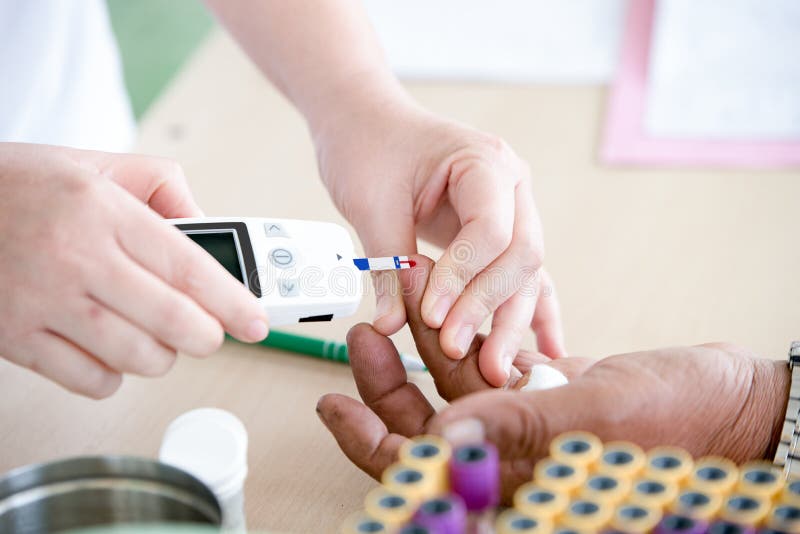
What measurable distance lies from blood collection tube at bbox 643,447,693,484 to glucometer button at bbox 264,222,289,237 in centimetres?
35

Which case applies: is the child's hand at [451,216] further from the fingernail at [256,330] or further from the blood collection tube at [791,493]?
the blood collection tube at [791,493]

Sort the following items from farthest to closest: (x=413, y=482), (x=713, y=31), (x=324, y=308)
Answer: (x=713, y=31) < (x=324, y=308) < (x=413, y=482)

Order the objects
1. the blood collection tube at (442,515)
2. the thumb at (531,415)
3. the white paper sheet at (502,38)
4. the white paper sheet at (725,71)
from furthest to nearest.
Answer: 1. the white paper sheet at (502,38)
2. the white paper sheet at (725,71)
3. the thumb at (531,415)
4. the blood collection tube at (442,515)

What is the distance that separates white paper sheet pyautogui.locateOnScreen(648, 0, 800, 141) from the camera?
1083 mm

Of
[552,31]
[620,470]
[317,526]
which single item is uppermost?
[552,31]

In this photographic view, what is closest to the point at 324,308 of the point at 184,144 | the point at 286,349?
the point at 286,349

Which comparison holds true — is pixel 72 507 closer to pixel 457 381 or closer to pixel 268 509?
pixel 268 509

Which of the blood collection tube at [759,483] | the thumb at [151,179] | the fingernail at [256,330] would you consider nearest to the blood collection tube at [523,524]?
the blood collection tube at [759,483]

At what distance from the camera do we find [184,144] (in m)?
1.06

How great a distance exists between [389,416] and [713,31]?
32.2 inches

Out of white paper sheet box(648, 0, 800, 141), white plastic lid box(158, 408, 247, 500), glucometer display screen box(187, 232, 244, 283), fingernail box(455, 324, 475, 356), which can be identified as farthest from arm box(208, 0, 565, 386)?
white paper sheet box(648, 0, 800, 141)

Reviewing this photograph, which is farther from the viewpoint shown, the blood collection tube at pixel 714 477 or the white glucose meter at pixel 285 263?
the white glucose meter at pixel 285 263

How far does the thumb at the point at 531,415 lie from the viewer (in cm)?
53

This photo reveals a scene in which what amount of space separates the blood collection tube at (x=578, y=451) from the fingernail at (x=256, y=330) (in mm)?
207
